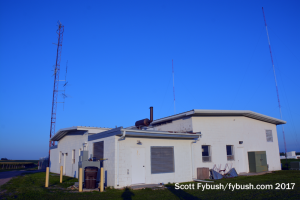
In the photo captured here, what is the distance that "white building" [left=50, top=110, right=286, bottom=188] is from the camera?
12820 mm

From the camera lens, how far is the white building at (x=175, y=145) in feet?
42.1

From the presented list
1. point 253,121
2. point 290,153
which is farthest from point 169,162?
point 290,153

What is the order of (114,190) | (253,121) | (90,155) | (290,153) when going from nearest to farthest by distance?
(114,190) → (90,155) → (253,121) → (290,153)

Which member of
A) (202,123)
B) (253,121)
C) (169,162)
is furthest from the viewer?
(253,121)

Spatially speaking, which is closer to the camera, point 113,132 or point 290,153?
point 113,132

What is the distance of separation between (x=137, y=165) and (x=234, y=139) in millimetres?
8957

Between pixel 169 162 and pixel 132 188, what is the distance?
3.14 meters

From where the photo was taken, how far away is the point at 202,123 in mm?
17219

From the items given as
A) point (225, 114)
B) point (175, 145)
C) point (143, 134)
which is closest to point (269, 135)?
point (225, 114)

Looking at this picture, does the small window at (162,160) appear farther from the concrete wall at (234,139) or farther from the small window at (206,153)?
the small window at (206,153)

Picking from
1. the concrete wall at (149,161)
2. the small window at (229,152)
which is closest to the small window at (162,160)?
the concrete wall at (149,161)

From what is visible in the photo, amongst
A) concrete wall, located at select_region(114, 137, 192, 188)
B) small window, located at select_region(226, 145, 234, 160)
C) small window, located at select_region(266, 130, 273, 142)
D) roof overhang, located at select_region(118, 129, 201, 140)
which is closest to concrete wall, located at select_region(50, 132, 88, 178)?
concrete wall, located at select_region(114, 137, 192, 188)

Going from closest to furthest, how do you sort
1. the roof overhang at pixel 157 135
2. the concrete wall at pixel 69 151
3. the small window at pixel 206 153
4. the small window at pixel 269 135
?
the roof overhang at pixel 157 135
the small window at pixel 206 153
the concrete wall at pixel 69 151
the small window at pixel 269 135

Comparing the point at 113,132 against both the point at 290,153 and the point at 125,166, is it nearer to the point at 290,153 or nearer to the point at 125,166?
the point at 125,166
